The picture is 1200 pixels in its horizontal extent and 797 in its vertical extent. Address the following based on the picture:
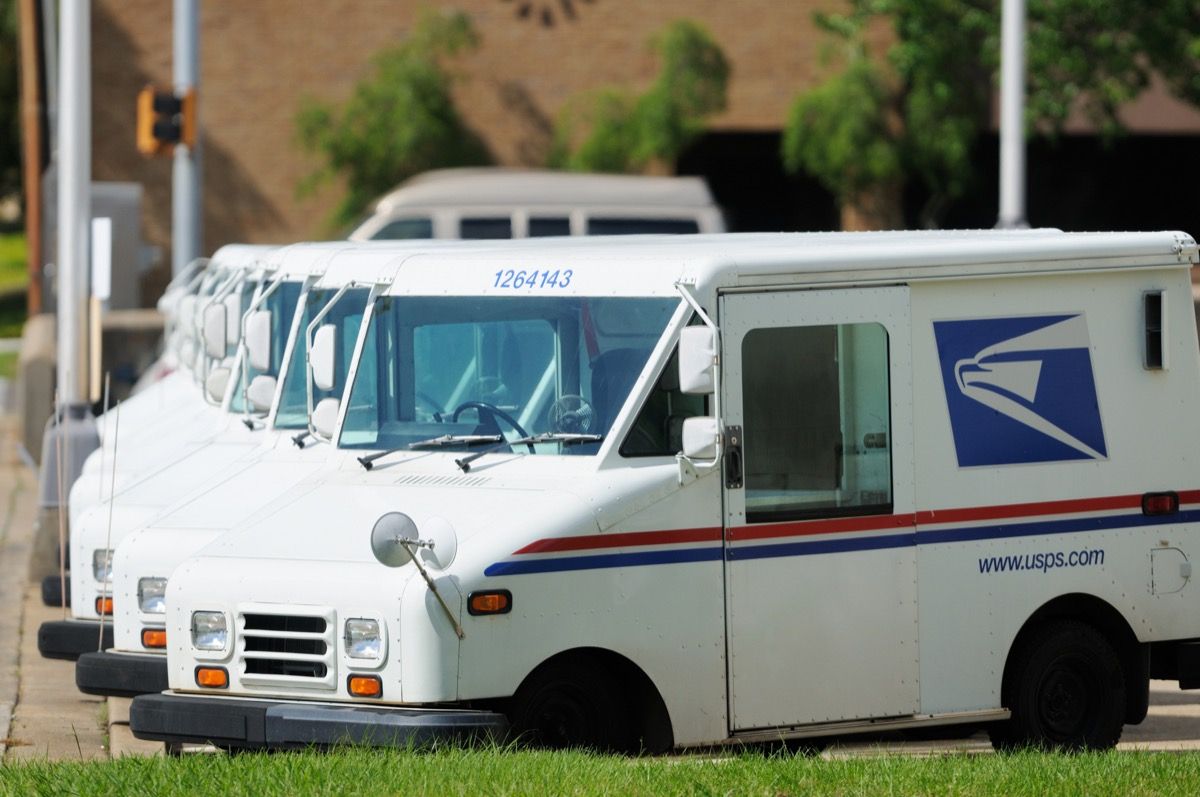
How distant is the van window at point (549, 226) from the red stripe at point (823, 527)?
11.3m

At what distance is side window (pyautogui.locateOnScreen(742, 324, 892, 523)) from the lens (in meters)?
7.91

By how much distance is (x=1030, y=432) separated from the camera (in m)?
8.52

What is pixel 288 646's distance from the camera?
24.6 feet

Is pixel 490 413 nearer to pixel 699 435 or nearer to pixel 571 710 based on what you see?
pixel 699 435

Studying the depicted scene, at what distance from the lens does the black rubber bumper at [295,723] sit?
7094 mm

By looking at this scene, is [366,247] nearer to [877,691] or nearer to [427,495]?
[427,495]

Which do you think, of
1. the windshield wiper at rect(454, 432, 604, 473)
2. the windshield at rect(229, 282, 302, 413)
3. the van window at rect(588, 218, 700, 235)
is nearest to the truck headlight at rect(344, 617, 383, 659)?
the windshield wiper at rect(454, 432, 604, 473)

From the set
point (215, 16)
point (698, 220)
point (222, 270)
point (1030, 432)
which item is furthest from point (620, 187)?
point (215, 16)

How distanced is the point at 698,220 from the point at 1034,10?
8.59m

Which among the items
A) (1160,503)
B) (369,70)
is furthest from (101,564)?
(369,70)

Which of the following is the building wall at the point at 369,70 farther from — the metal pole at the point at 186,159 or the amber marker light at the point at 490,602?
the amber marker light at the point at 490,602

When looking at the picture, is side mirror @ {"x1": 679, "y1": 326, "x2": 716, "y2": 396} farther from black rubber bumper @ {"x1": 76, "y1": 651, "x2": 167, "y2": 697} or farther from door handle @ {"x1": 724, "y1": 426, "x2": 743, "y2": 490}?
black rubber bumper @ {"x1": 76, "y1": 651, "x2": 167, "y2": 697}

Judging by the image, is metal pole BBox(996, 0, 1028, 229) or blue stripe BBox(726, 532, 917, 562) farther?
metal pole BBox(996, 0, 1028, 229)

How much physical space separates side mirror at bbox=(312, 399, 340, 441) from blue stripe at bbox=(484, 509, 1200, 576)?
1.59m
